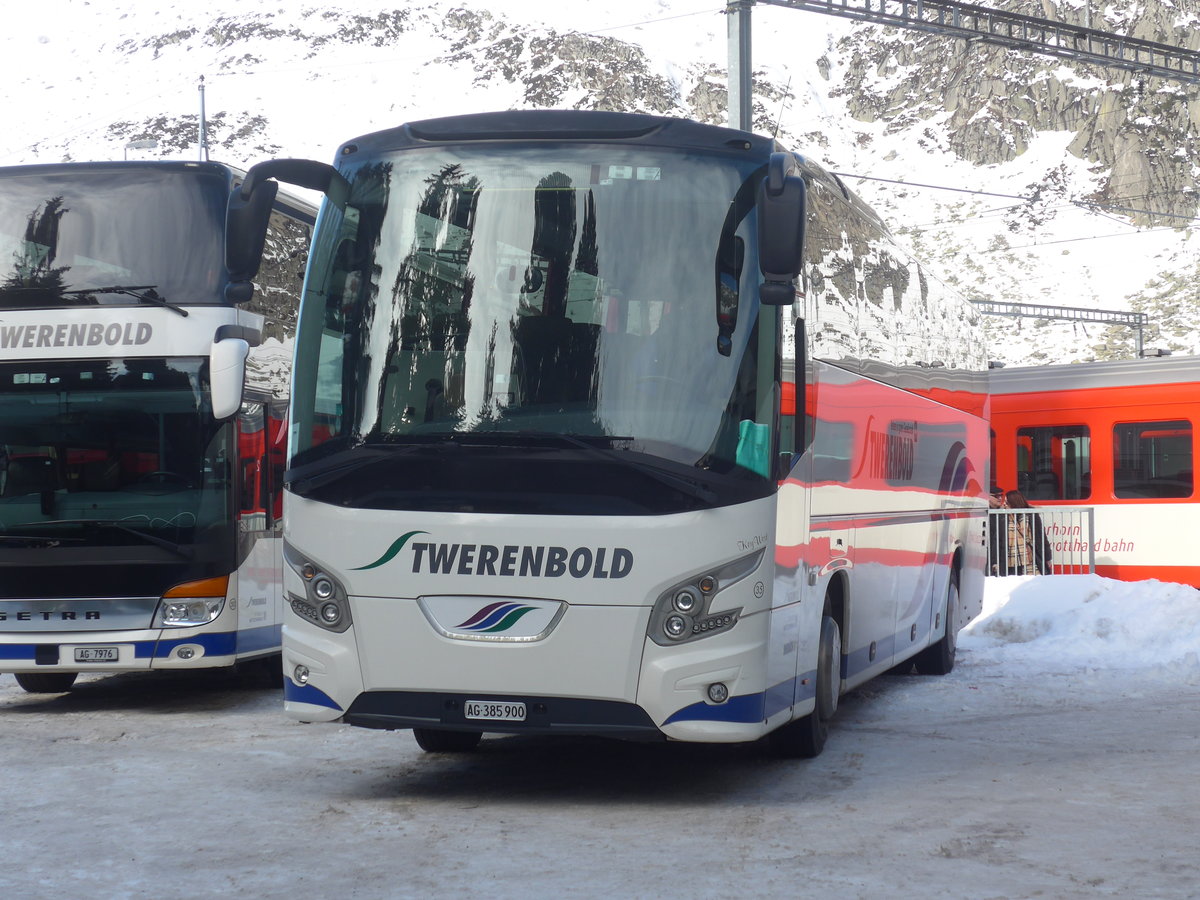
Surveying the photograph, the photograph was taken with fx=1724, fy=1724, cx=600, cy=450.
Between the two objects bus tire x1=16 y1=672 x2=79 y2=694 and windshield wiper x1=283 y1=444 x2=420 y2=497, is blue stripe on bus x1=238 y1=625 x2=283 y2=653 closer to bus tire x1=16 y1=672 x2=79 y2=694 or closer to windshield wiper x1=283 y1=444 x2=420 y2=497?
bus tire x1=16 y1=672 x2=79 y2=694

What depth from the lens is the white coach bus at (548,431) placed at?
788 cm

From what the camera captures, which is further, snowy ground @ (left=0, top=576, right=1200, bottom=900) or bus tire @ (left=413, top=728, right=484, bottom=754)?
bus tire @ (left=413, top=728, right=484, bottom=754)

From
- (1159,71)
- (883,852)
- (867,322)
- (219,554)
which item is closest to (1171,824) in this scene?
(883,852)

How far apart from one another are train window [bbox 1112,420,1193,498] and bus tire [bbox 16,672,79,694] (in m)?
15.0

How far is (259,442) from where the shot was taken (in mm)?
12531

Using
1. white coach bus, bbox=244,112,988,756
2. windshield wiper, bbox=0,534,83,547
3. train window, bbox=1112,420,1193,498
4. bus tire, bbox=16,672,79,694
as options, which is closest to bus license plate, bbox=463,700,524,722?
white coach bus, bbox=244,112,988,756

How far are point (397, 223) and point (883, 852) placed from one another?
3669 millimetres

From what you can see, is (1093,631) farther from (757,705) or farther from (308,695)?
(308,695)

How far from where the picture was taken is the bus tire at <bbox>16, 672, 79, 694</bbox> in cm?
1346

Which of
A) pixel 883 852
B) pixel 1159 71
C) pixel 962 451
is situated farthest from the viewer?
pixel 1159 71

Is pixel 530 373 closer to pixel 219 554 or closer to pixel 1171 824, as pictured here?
pixel 1171 824

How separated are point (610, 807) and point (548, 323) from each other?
2.32 m

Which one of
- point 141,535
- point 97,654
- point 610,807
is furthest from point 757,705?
point 97,654

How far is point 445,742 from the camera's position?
32.6ft
